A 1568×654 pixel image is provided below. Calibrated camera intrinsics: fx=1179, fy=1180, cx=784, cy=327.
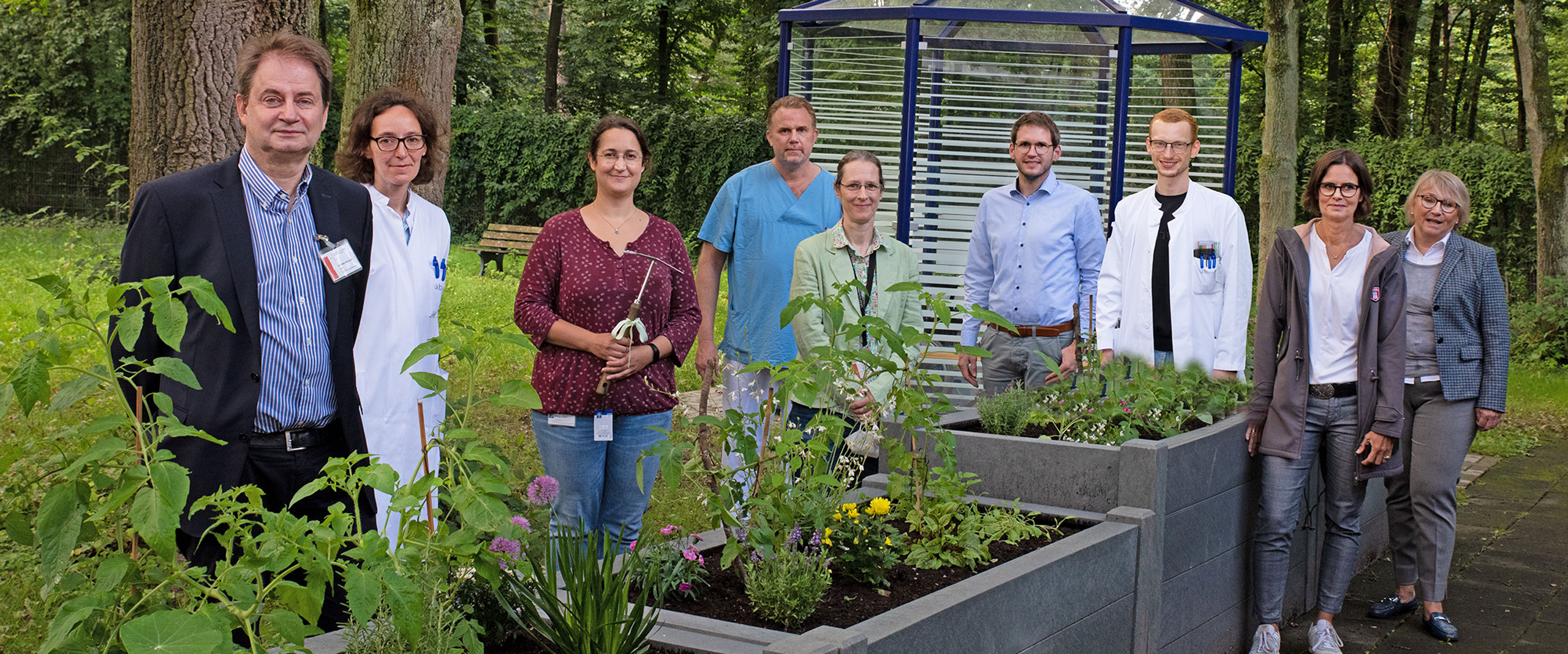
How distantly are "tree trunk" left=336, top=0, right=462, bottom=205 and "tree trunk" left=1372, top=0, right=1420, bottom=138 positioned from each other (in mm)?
15149

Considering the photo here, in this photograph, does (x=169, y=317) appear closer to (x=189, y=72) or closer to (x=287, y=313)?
(x=287, y=313)

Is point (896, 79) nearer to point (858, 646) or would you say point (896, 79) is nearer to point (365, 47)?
point (365, 47)

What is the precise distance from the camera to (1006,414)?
4.16 metres

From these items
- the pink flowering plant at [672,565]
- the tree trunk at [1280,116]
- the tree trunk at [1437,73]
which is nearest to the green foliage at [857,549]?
the pink flowering plant at [672,565]

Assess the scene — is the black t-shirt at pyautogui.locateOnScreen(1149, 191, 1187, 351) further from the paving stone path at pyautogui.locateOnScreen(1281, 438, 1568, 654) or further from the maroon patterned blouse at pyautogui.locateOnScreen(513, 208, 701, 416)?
the maroon patterned blouse at pyautogui.locateOnScreen(513, 208, 701, 416)

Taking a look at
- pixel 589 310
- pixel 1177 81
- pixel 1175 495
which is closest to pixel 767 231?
pixel 589 310

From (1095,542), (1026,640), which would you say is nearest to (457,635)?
(1026,640)

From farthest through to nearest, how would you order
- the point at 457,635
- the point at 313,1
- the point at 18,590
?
the point at 313,1 < the point at 18,590 < the point at 457,635

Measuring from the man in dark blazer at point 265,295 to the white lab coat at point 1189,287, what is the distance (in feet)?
10.5

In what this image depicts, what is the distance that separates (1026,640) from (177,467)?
2.01 metres

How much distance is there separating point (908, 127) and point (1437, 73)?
17.0 metres

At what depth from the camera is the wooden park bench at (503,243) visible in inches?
672

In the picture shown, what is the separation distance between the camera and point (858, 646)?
2215 millimetres

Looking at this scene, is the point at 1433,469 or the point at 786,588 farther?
the point at 1433,469
